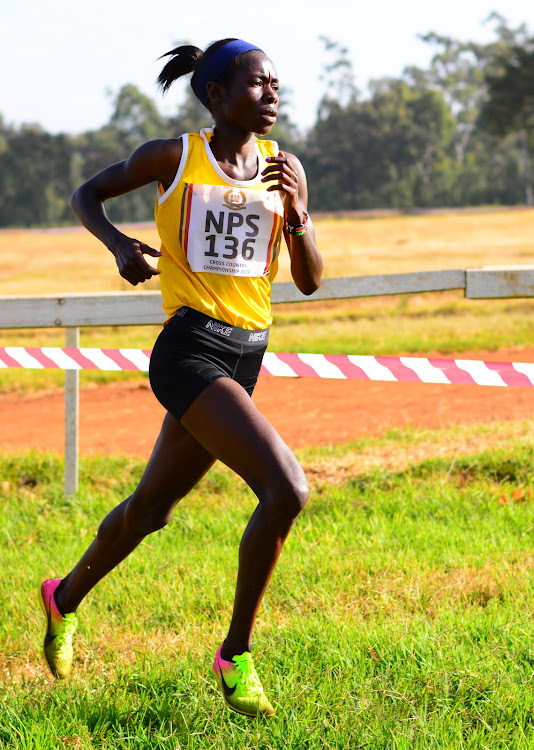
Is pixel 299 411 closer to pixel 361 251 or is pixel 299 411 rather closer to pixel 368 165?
pixel 361 251

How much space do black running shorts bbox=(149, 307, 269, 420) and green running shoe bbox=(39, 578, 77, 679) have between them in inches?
42.4

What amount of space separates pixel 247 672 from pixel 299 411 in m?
6.33

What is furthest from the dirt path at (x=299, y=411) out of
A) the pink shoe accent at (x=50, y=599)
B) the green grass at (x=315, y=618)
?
the pink shoe accent at (x=50, y=599)

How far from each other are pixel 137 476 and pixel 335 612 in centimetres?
270

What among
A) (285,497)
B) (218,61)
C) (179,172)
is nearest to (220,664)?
(285,497)

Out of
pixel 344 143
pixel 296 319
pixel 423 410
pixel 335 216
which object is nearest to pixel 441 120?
pixel 344 143

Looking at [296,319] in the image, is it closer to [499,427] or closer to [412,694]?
[499,427]

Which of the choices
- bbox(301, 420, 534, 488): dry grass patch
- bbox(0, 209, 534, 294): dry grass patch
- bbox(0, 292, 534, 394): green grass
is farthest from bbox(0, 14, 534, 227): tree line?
bbox(301, 420, 534, 488): dry grass patch

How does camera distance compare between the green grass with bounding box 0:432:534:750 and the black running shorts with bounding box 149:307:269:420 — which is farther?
the black running shorts with bounding box 149:307:269:420

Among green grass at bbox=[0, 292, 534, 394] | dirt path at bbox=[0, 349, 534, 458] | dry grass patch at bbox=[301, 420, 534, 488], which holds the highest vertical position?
dry grass patch at bbox=[301, 420, 534, 488]

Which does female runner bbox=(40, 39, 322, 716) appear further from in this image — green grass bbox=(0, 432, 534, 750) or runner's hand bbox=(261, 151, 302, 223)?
green grass bbox=(0, 432, 534, 750)

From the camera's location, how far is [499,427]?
7430 mm

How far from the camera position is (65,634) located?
3.80 m

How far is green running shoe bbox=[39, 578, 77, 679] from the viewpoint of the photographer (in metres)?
3.72
